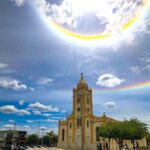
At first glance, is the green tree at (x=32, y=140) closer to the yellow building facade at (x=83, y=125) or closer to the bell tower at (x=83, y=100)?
the yellow building facade at (x=83, y=125)

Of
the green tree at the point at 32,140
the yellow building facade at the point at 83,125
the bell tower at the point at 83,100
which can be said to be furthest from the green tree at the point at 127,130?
the green tree at the point at 32,140

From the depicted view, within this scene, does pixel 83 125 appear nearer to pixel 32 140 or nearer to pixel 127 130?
pixel 127 130

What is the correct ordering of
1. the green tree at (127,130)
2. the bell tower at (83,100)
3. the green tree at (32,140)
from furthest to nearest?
the green tree at (32,140)
the bell tower at (83,100)
the green tree at (127,130)

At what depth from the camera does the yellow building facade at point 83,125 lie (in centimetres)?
7319

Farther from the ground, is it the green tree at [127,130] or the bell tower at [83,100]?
the bell tower at [83,100]

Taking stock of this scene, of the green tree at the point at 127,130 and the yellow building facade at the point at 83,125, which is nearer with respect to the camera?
the green tree at the point at 127,130

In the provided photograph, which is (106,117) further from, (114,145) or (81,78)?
(81,78)

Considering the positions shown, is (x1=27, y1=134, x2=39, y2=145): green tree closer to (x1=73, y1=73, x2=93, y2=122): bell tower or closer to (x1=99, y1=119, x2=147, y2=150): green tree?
(x1=73, y1=73, x2=93, y2=122): bell tower

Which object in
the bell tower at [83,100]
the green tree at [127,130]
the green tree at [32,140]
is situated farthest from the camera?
the green tree at [32,140]

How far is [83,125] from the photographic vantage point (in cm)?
7650

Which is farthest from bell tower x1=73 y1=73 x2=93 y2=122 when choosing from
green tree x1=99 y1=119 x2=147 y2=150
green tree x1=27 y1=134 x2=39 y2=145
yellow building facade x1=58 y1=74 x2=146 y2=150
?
green tree x1=27 y1=134 x2=39 y2=145

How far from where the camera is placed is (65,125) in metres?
82.2

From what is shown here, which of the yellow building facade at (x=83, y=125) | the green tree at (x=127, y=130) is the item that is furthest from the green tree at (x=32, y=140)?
the green tree at (x=127, y=130)

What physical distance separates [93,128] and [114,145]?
910 cm
